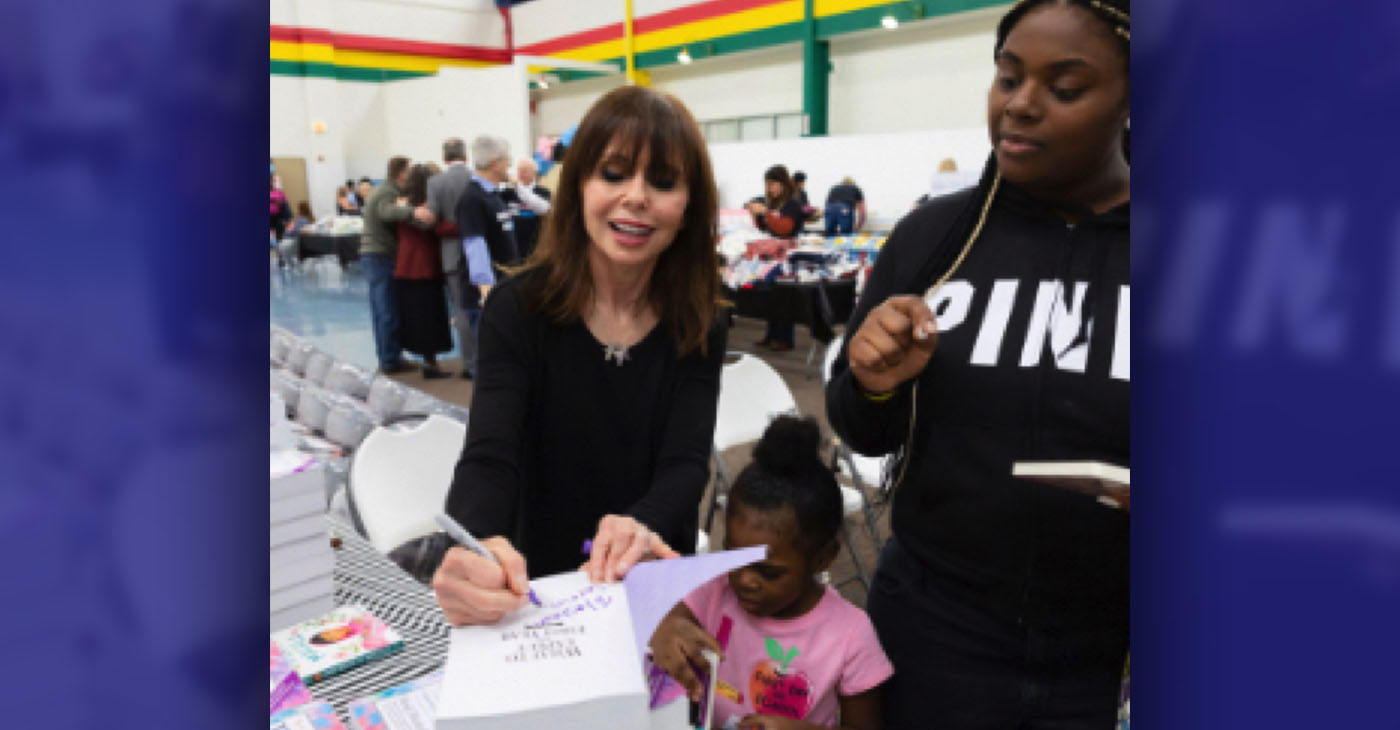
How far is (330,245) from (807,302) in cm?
805

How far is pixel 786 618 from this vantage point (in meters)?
1.39

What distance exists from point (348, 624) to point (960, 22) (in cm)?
1166

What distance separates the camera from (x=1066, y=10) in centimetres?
85

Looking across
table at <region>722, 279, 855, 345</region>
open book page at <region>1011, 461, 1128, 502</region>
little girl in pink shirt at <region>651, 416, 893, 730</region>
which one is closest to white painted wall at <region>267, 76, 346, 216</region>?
table at <region>722, 279, 855, 345</region>

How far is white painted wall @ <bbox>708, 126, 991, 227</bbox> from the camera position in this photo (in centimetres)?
1014

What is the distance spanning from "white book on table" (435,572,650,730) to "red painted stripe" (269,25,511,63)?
1734cm

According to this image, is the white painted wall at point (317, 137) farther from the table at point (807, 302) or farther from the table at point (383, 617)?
the table at point (383, 617)

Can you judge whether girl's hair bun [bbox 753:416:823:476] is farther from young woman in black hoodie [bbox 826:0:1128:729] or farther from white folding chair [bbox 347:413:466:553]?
white folding chair [bbox 347:413:466:553]

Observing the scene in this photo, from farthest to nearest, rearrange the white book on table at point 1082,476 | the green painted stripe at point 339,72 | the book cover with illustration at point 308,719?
the green painted stripe at point 339,72 < the book cover with illustration at point 308,719 < the white book on table at point 1082,476

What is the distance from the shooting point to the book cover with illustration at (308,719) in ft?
3.15

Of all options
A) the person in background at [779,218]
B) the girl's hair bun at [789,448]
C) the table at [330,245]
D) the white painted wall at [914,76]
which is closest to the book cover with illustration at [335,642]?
the girl's hair bun at [789,448]

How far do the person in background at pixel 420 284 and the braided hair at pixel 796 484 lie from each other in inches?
176
